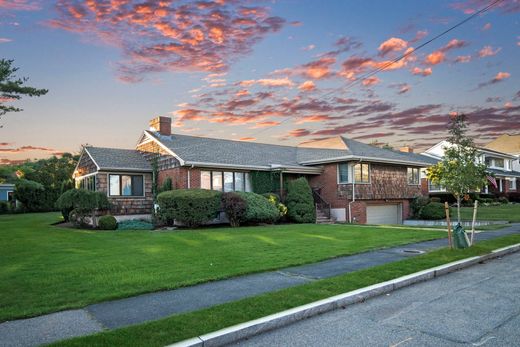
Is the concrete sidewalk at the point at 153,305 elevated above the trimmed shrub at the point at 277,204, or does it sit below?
below

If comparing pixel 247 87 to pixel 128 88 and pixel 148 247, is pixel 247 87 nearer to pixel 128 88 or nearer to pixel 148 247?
pixel 128 88

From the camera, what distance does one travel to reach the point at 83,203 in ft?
66.6

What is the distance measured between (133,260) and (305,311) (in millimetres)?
5912

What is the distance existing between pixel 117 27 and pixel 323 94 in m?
11.3

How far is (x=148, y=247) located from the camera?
41.3ft

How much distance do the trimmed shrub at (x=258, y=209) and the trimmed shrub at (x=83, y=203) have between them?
7.27m

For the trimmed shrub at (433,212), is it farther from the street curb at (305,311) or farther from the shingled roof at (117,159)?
the street curb at (305,311)

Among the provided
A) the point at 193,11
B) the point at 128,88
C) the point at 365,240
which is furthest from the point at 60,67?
the point at 365,240

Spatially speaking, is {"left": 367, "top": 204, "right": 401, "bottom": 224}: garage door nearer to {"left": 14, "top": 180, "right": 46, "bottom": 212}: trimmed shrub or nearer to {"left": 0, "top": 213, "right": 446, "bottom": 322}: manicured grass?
{"left": 0, "top": 213, "right": 446, "bottom": 322}: manicured grass

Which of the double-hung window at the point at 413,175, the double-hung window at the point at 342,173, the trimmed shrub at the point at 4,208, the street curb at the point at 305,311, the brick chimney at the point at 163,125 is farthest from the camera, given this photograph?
the trimmed shrub at the point at 4,208

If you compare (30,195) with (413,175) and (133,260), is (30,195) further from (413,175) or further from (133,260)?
(413,175)

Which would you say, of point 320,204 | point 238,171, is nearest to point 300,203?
point 320,204

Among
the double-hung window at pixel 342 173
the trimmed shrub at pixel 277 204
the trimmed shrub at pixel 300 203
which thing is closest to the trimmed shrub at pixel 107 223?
the trimmed shrub at pixel 277 204

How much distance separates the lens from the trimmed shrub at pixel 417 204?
2905 cm
